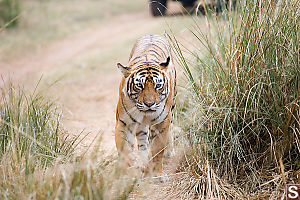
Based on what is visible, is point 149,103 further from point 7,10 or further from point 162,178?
point 7,10

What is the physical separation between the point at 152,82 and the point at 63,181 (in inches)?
52.1

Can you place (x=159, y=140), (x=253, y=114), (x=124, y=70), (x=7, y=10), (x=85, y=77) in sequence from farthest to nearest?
(x=7, y=10), (x=85, y=77), (x=159, y=140), (x=124, y=70), (x=253, y=114)

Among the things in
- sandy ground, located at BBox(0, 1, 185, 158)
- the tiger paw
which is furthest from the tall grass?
sandy ground, located at BBox(0, 1, 185, 158)

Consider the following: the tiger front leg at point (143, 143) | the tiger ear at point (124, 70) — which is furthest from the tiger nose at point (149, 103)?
the tiger front leg at point (143, 143)

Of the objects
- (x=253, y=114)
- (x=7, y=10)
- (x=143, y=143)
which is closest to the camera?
(x=253, y=114)

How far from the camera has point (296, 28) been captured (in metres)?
3.43

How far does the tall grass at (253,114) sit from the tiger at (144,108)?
33 centimetres

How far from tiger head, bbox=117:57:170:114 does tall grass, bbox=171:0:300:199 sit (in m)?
0.31

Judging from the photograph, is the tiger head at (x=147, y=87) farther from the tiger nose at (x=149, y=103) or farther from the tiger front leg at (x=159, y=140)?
the tiger front leg at (x=159, y=140)

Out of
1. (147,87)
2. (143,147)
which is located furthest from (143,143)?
(147,87)

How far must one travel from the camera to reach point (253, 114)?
3506 mm

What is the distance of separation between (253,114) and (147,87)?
0.96m

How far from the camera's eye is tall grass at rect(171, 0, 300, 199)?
133 inches

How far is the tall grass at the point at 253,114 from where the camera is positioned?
3.38 metres
